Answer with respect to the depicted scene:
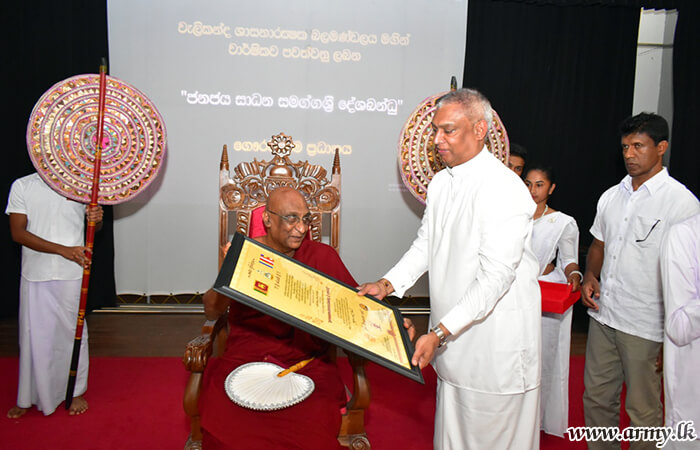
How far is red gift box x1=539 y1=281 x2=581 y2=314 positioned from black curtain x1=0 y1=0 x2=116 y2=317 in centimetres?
459

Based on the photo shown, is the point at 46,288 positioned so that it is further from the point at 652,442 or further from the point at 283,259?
the point at 652,442

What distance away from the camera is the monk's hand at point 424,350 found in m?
1.52

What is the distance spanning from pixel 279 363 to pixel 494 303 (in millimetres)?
1029

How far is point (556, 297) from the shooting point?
2398mm

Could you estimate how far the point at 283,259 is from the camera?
1780mm

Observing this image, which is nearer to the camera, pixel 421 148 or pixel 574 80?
pixel 421 148

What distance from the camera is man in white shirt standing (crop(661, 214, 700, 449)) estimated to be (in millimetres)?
1662

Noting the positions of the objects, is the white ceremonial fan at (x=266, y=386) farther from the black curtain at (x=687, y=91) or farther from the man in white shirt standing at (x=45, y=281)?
the black curtain at (x=687, y=91)

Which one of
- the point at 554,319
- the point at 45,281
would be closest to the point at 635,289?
the point at 554,319

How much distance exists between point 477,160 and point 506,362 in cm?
76

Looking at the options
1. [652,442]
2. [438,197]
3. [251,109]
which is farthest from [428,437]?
[251,109]

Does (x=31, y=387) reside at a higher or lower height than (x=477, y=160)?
lower

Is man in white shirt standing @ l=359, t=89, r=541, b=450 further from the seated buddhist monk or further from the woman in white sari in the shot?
the woman in white sari

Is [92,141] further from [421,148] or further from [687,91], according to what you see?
[687,91]
